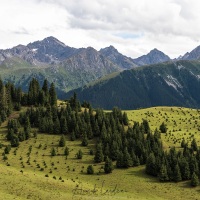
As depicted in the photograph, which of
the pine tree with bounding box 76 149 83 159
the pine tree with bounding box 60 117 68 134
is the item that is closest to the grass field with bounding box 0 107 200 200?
→ the pine tree with bounding box 76 149 83 159

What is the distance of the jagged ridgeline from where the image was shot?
105125 mm

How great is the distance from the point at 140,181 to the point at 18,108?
90.1m

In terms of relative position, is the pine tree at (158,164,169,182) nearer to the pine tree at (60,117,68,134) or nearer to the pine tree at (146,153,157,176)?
the pine tree at (146,153,157,176)

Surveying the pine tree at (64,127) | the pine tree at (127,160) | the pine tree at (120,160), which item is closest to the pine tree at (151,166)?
the pine tree at (127,160)

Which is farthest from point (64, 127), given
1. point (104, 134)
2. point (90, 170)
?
point (90, 170)

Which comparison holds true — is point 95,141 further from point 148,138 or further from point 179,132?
point 179,132

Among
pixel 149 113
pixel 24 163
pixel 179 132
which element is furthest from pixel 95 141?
pixel 149 113

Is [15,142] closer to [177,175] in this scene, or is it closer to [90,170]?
[90,170]

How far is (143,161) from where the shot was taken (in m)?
116

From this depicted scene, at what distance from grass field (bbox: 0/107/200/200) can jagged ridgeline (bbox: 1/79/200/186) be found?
3186 millimetres

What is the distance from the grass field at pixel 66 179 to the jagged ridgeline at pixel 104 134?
3186mm

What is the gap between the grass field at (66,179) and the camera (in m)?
74.9

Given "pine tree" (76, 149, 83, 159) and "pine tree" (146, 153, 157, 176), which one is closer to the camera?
"pine tree" (146, 153, 157, 176)

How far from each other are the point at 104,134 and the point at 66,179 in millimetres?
41489
